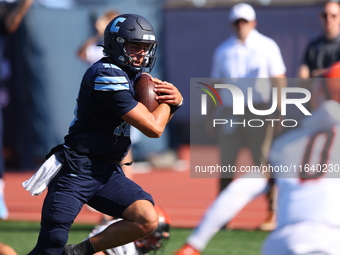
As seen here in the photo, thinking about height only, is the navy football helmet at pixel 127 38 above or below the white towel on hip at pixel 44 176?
above

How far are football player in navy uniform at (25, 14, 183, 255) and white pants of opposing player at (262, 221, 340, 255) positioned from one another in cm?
153

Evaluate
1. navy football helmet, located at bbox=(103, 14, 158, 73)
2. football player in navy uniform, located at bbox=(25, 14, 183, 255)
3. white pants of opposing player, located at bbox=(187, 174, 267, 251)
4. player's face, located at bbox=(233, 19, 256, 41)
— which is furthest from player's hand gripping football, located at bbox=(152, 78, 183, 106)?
player's face, located at bbox=(233, 19, 256, 41)

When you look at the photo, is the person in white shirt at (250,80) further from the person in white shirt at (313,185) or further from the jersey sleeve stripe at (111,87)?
the person in white shirt at (313,185)

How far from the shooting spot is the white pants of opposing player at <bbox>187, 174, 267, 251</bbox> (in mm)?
3779

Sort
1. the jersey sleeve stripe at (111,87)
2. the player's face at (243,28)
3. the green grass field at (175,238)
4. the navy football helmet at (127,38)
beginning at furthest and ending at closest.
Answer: the player's face at (243,28) < the green grass field at (175,238) < the navy football helmet at (127,38) < the jersey sleeve stripe at (111,87)

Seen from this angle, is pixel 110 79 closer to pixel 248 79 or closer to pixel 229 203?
pixel 229 203

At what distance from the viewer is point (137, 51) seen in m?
3.97

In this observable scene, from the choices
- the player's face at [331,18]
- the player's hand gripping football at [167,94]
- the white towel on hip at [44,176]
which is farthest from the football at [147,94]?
the player's face at [331,18]

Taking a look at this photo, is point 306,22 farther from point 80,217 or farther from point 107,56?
point 107,56

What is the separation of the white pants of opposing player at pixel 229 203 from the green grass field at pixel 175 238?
1.42 meters

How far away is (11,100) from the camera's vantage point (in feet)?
38.3

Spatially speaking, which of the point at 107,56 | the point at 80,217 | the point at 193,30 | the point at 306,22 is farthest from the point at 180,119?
the point at 107,56

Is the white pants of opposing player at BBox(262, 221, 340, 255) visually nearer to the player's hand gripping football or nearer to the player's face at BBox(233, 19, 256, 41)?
the player's hand gripping football

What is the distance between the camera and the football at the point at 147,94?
3.96 m
